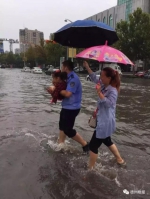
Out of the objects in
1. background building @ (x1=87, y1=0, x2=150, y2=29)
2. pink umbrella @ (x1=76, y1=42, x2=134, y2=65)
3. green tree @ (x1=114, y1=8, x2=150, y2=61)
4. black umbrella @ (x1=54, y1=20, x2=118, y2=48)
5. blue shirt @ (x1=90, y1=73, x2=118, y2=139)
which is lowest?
blue shirt @ (x1=90, y1=73, x2=118, y2=139)

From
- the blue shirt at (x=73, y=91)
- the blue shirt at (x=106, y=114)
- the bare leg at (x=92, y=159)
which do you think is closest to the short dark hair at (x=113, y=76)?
the blue shirt at (x=106, y=114)

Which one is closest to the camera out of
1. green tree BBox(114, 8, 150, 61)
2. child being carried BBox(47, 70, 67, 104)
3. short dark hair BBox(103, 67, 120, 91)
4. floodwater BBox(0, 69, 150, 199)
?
floodwater BBox(0, 69, 150, 199)

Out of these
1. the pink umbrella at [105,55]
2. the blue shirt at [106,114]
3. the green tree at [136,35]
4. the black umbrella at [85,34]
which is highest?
the green tree at [136,35]

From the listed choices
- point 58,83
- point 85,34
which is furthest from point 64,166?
point 85,34

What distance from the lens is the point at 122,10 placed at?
70.9m

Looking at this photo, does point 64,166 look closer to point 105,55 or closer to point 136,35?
point 105,55

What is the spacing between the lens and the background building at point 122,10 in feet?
202

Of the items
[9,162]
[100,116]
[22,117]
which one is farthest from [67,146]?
[22,117]

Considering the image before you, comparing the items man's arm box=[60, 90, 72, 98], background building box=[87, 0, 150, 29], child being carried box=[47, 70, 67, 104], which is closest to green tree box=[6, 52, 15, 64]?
background building box=[87, 0, 150, 29]

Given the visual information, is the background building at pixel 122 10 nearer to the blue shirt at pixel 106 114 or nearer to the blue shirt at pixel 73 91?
the blue shirt at pixel 73 91

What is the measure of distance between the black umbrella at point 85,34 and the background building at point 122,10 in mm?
62248

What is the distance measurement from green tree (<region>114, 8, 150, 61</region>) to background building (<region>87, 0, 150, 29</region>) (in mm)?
21667

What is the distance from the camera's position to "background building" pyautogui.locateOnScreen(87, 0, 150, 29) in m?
61.6

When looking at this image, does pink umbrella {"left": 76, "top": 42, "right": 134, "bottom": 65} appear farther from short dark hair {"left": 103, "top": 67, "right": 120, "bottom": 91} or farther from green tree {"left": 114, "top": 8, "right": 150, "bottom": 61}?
green tree {"left": 114, "top": 8, "right": 150, "bottom": 61}
